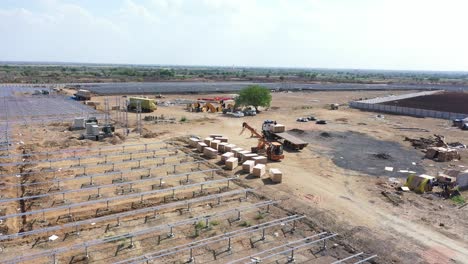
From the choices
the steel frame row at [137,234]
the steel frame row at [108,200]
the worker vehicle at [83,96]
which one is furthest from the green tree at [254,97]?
the steel frame row at [137,234]

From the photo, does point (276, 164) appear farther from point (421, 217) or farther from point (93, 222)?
point (93, 222)

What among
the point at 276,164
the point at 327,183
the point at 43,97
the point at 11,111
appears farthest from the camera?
the point at 43,97

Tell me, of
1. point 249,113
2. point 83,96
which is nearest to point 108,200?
point 249,113

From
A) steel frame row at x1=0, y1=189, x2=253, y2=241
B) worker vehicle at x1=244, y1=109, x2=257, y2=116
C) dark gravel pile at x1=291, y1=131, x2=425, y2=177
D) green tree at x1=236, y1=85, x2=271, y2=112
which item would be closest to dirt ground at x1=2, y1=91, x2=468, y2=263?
dark gravel pile at x1=291, y1=131, x2=425, y2=177

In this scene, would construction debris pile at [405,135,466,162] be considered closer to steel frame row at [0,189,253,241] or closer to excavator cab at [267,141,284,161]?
excavator cab at [267,141,284,161]

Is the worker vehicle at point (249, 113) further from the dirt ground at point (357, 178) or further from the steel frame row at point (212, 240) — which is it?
the steel frame row at point (212, 240)

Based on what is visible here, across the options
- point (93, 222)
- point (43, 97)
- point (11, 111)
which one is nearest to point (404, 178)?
point (93, 222)
